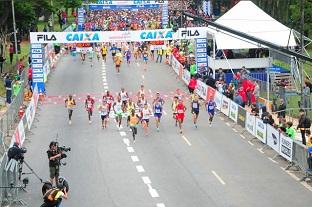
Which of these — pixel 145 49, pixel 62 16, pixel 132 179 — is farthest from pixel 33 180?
pixel 62 16

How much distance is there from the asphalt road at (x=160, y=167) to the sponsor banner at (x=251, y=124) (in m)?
0.64

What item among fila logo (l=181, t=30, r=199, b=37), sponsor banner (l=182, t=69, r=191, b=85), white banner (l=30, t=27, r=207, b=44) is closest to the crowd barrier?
sponsor banner (l=182, t=69, r=191, b=85)

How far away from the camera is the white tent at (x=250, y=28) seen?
46.9 m

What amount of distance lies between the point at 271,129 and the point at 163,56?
30.9 meters

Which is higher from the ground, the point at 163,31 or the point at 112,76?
the point at 163,31

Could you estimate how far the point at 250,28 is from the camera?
48.2m

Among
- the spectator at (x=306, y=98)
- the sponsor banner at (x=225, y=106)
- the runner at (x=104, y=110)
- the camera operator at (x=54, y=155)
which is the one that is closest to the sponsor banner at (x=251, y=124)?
the spectator at (x=306, y=98)

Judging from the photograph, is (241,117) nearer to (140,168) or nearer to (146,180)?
(140,168)

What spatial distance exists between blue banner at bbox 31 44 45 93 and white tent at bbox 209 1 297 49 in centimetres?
1060

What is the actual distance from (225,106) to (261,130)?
708 centimetres

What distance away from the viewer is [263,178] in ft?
80.8

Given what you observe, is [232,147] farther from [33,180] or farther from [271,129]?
[33,180]

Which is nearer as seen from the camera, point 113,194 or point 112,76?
point 113,194

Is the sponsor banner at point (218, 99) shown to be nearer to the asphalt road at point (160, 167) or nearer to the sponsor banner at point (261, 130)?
the asphalt road at point (160, 167)
